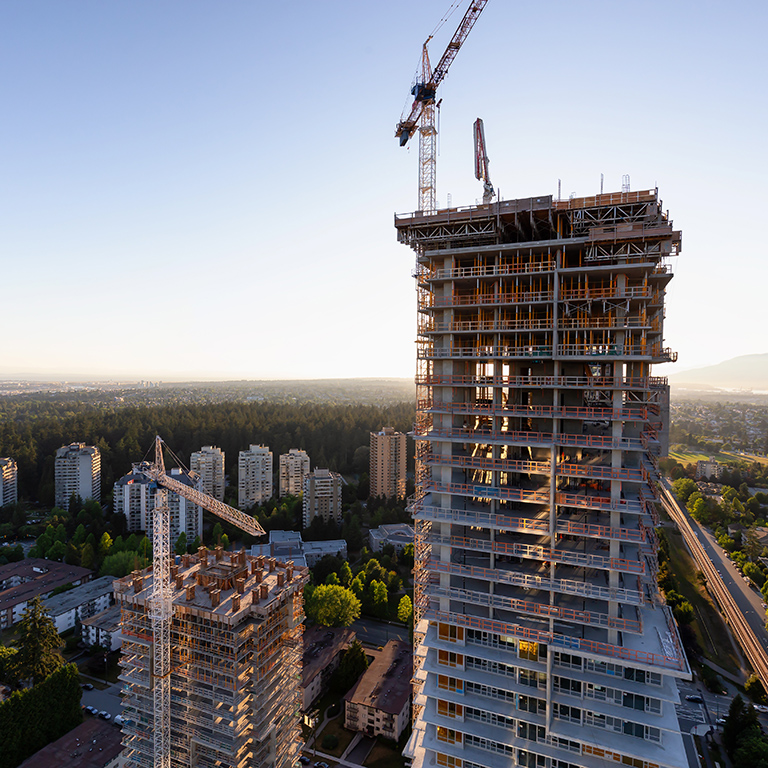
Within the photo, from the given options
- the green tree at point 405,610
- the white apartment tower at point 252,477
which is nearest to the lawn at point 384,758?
the green tree at point 405,610

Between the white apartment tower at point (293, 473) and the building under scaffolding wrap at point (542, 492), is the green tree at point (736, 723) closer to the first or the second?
the building under scaffolding wrap at point (542, 492)

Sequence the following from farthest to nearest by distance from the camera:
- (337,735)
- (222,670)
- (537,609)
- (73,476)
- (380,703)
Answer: (73,476) → (337,735) → (380,703) → (222,670) → (537,609)

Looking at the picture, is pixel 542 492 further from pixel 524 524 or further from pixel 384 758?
pixel 384 758

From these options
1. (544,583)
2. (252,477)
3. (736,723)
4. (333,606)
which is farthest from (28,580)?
(736,723)

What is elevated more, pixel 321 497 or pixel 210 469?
pixel 210 469

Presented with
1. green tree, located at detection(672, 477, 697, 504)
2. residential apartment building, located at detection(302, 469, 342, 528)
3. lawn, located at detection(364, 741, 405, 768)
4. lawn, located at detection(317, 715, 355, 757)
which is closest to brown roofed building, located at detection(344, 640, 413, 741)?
lawn, located at detection(317, 715, 355, 757)

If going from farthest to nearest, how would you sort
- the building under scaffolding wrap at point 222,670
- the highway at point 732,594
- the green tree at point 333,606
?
1. the green tree at point 333,606
2. the highway at point 732,594
3. the building under scaffolding wrap at point 222,670

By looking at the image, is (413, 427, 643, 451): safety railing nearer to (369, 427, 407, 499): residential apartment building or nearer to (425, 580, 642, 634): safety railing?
(425, 580, 642, 634): safety railing
